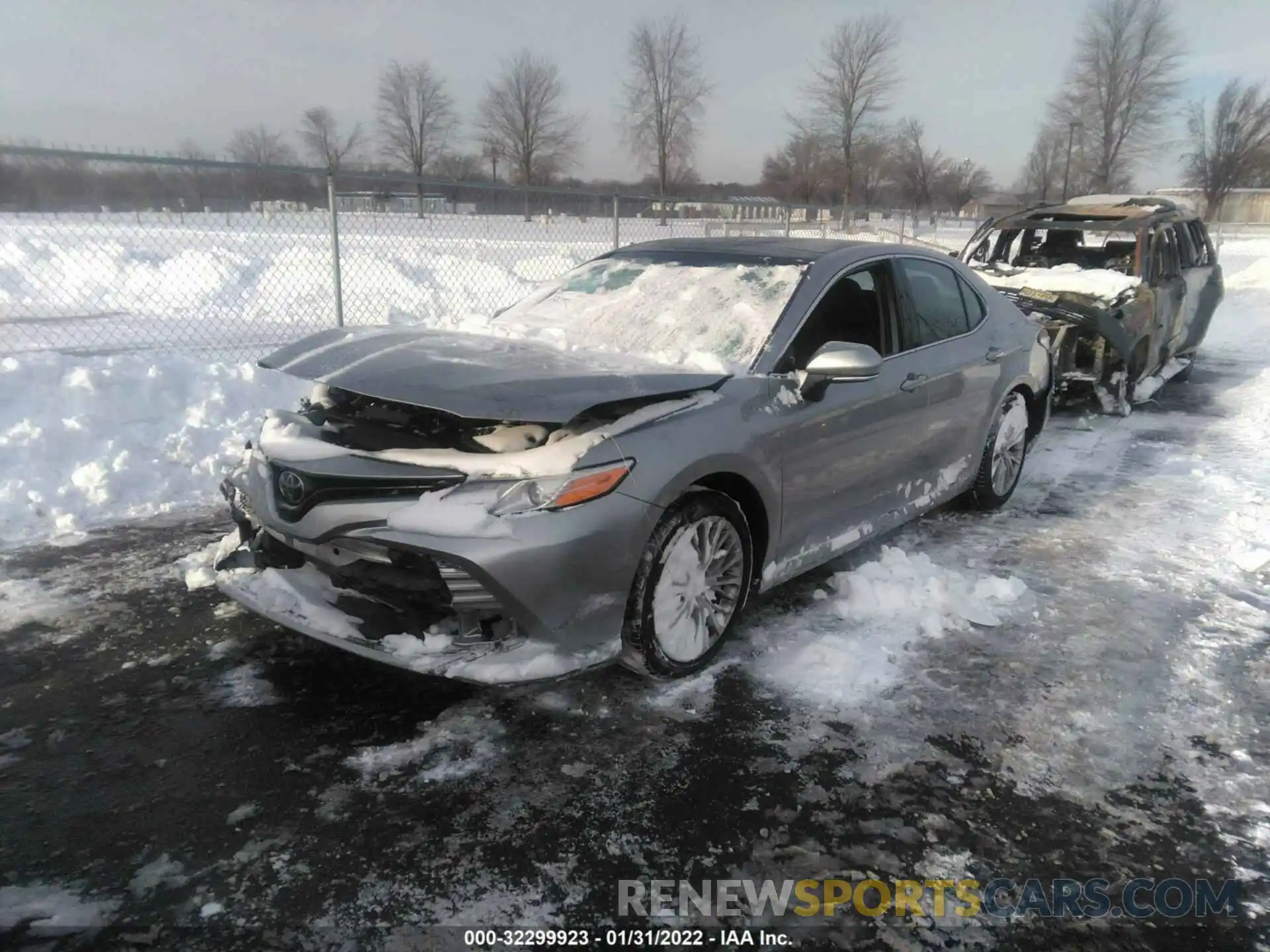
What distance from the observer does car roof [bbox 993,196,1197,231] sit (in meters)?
8.62

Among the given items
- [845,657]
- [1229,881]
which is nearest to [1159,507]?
[845,657]

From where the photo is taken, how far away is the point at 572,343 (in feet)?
12.9

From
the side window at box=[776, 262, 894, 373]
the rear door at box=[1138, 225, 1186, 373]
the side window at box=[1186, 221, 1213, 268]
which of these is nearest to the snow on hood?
the side window at box=[776, 262, 894, 373]

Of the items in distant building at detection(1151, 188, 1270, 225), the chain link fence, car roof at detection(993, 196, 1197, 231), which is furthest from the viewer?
distant building at detection(1151, 188, 1270, 225)

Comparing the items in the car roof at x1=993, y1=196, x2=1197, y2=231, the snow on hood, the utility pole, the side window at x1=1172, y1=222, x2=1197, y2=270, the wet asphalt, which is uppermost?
the utility pole

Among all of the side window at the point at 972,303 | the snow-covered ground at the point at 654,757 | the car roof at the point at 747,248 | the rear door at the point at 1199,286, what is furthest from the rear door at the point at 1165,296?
the car roof at the point at 747,248

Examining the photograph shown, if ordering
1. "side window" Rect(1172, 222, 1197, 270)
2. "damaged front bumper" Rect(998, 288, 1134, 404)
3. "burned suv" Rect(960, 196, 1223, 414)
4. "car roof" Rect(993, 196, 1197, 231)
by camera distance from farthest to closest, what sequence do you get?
"side window" Rect(1172, 222, 1197, 270) → "car roof" Rect(993, 196, 1197, 231) → "burned suv" Rect(960, 196, 1223, 414) → "damaged front bumper" Rect(998, 288, 1134, 404)

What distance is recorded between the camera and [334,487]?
116 inches

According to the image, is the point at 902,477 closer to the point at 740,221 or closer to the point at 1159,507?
the point at 1159,507

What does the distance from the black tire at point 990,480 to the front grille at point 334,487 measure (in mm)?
3595

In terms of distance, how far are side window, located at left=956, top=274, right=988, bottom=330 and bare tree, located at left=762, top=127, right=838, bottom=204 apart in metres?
39.3

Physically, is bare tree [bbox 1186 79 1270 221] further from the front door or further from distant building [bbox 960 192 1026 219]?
the front door

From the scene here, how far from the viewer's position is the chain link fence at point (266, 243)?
8.15 m

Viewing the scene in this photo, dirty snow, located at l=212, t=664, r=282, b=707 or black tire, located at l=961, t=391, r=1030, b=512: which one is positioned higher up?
black tire, located at l=961, t=391, r=1030, b=512
